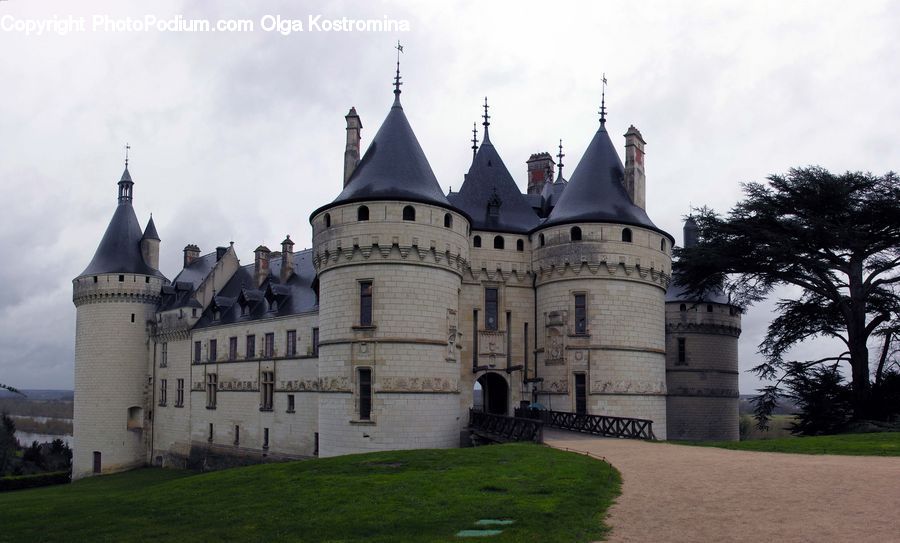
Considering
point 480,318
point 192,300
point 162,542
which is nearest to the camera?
point 162,542

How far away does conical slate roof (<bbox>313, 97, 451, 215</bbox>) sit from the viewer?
28.2 m

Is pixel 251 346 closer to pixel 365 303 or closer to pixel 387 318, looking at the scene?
pixel 365 303

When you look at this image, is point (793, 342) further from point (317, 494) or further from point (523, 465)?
point (317, 494)

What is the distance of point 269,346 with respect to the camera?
4156cm

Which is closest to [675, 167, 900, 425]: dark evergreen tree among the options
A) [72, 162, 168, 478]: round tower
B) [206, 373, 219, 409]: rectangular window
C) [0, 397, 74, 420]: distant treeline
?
[206, 373, 219, 409]: rectangular window

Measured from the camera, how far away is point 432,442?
89.4 ft

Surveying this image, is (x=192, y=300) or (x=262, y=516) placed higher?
(x=192, y=300)

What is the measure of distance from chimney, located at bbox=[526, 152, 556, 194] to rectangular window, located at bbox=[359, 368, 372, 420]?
1795 cm

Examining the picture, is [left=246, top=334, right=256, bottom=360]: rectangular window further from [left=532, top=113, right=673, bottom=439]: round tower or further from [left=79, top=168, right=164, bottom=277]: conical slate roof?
[left=532, top=113, right=673, bottom=439]: round tower

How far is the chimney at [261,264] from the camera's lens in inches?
1866

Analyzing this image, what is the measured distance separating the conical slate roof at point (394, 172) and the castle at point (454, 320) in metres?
0.07

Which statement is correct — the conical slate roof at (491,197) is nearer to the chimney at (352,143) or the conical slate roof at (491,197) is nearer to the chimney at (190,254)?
the chimney at (352,143)

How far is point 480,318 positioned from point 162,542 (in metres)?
20.6

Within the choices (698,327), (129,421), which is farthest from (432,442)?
(129,421)
